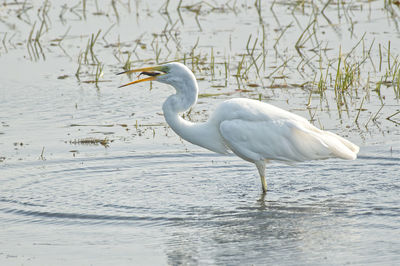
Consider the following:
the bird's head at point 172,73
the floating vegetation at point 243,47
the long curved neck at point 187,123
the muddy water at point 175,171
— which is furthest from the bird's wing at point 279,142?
the floating vegetation at point 243,47

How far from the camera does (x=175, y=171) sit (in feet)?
27.1

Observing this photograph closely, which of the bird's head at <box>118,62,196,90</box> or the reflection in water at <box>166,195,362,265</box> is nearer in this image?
the reflection in water at <box>166,195,362,265</box>

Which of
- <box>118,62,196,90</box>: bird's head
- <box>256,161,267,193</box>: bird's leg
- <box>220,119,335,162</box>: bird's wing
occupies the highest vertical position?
<box>118,62,196,90</box>: bird's head

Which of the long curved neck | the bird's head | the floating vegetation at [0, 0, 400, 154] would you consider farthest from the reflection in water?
the floating vegetation at [0, 0, 400, 154]

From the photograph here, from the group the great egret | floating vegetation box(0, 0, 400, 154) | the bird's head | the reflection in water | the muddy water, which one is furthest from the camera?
floating vegetation box(0, 0, 400, 154)

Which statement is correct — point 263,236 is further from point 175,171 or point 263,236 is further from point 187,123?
point 175,171

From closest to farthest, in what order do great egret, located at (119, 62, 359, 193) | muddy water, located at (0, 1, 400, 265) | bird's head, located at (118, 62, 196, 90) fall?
muddy water, located at (0, 1, 400, 265) → bird's head, located at (118, 62, 196, 90) → great egret, located at (119, 62, 359, 193)

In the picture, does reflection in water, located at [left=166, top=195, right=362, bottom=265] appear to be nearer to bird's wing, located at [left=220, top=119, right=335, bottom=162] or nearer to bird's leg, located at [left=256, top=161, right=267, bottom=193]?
bird's leg, located at [left=256, top=161, right=267, bottom=193]

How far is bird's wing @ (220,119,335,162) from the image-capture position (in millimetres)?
7410

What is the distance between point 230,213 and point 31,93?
514cm

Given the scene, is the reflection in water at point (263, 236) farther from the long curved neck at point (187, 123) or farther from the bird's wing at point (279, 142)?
the long curved neck at point (187, 123)

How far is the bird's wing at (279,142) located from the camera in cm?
741

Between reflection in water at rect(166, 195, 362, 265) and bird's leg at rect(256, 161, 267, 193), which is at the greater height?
bird's leg at rect(256, 161, 267, 193)

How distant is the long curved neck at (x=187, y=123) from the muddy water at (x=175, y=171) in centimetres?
49
